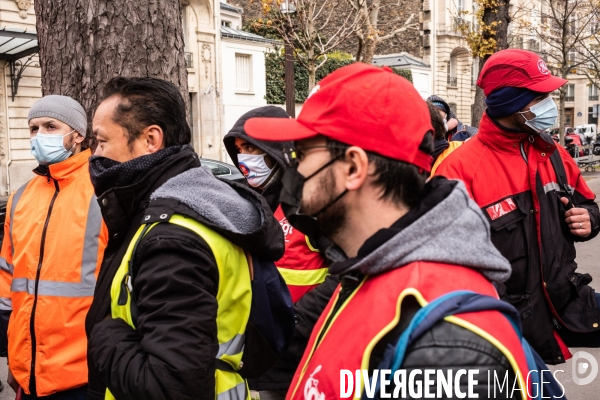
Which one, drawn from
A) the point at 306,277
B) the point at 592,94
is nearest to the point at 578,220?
the point at 306,277

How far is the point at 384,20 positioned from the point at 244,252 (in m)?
39.2

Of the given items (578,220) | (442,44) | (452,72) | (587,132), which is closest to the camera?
(578,220)

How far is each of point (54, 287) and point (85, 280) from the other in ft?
0.48

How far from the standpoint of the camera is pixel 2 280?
10.9 ft

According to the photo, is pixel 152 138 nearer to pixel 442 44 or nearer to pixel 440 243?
pixel 440 243

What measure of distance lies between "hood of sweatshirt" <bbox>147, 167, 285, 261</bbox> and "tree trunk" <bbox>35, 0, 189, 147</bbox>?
4.63 feet

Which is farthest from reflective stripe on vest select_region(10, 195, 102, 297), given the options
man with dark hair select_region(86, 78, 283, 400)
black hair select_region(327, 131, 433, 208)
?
black hair select_region(327, 131, 433, 208)

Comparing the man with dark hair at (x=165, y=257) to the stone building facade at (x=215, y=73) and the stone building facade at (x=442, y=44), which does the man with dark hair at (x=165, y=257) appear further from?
the stone building facade at (x=442, y=44)

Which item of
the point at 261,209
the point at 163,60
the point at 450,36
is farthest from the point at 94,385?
the point at 450,36

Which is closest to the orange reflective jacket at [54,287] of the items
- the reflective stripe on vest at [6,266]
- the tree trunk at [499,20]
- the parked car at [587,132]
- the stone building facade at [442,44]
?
the reflective stripe on vest at [6,266]

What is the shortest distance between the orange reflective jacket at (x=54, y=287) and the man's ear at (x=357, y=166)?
74.8 inches

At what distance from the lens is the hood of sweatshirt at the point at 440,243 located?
4.71 feet

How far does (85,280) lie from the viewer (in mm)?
3059

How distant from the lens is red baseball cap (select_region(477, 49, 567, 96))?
3152 mm
